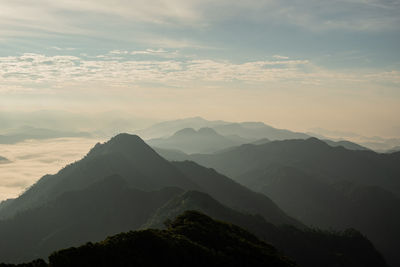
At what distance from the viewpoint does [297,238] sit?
474 feet

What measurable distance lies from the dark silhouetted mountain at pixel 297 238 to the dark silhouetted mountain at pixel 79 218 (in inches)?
758

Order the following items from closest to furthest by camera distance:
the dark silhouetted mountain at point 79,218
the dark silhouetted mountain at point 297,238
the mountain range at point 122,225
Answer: the dark silhouetted mountain at point 297,238 < the mountain range at point 122,225 < the dark silhouetted mountain at point 79,218

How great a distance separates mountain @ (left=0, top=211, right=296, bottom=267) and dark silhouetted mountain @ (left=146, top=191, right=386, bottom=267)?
57785 mm

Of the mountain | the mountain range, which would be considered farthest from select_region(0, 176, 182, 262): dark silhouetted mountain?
the mountain

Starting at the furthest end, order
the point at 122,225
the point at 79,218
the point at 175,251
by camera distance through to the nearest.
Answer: the point at 79,218 → the point at 122,225 → the point at 175,251

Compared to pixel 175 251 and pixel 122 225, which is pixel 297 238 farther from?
pixel 175 251

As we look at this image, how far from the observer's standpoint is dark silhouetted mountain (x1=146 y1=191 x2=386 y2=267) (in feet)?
452

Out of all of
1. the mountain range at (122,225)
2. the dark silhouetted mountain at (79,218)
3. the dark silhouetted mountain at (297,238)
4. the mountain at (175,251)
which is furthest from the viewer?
the dark silhouetted mountain at (79,218)

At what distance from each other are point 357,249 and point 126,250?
132991mm

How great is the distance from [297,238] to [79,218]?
106469 mm

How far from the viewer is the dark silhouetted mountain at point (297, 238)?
138 meters

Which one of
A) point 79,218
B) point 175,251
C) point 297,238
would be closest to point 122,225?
point 79,218

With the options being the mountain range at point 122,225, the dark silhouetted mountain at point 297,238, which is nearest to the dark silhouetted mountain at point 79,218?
the mountain range at point 122,225

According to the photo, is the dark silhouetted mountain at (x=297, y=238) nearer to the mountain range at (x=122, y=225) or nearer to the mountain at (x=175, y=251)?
the mountain range at (x=122, y=225)
